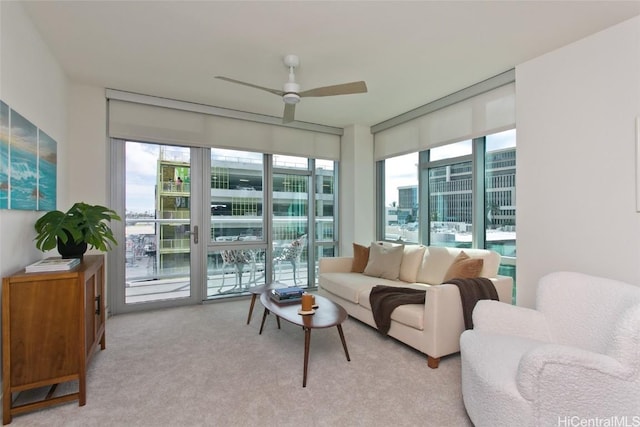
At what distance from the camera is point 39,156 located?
2375 millimetres

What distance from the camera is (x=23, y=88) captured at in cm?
213

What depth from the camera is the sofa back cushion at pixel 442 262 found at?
2887mm

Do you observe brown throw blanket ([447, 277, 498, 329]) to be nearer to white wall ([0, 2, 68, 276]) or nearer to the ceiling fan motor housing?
the ceiling fan motor housing

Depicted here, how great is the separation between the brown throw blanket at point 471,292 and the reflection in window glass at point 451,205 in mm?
1023

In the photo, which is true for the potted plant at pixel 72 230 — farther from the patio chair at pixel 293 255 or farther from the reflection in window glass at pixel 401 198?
the reflection in window glass at pixel 401 198

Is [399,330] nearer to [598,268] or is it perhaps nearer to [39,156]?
[598,268]

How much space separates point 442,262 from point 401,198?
149 cm

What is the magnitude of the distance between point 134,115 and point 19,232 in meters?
1.97

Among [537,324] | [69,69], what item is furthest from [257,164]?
[537,324]

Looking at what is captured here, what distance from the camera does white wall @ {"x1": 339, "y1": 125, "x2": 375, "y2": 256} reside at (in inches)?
186

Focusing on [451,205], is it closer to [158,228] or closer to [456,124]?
[456,124]

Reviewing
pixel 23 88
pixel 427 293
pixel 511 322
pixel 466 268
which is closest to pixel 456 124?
pixel 466 268

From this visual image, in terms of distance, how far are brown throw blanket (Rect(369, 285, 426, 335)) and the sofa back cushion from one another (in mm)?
528

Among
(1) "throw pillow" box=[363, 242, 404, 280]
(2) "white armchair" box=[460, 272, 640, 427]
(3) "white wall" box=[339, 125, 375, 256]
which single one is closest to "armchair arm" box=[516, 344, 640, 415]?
(2) "white armchair" box=[460, 272, 640, 427]
